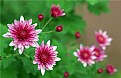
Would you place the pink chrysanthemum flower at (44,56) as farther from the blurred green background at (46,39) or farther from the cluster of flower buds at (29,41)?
the blurred green background at (46,39)

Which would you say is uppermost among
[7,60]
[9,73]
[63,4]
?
[63,4]

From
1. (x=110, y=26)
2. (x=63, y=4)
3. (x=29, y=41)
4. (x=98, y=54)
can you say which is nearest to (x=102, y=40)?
(x=98, y=54)

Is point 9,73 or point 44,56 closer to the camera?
point 44,56

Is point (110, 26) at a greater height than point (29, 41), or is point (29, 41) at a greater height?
point (29, 41)

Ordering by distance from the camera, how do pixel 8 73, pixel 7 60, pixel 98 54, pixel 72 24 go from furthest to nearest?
pixel 72 24, pixel 98 54, pixel 8 73, pixel 7 60

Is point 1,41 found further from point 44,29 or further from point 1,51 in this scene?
point 44,29

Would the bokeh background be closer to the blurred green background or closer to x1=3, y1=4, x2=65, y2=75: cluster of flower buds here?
the blurred green background

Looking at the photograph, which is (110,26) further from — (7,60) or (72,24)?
(7,60)

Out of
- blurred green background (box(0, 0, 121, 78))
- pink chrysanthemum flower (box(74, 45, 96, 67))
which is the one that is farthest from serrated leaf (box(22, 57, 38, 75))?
pink chrysanthemum flower (box(74, 45, 96, 67))
